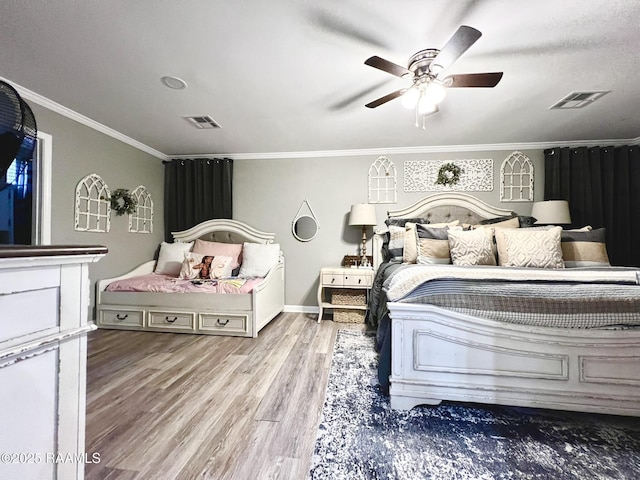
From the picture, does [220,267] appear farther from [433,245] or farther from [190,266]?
[433,245]

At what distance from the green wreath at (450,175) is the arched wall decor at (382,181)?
0.59 meters

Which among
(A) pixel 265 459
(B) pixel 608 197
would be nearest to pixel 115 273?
(A) pixel 265 459

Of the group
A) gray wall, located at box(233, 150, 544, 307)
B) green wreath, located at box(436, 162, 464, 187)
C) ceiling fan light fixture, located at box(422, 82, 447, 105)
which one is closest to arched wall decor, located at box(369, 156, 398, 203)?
gray wall, located at box(233, 150, 544, 307)

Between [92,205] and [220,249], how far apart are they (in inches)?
56.3

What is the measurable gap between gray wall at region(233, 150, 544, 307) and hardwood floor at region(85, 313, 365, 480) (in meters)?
1.34

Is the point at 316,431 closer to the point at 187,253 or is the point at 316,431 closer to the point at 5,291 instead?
the point at 5,291

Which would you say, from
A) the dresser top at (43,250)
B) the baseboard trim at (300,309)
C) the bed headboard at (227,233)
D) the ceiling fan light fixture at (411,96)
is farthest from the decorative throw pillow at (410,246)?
the dresser top at (43,250)

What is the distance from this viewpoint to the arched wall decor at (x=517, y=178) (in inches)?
143

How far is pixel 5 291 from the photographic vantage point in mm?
606

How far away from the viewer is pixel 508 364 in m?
1.56

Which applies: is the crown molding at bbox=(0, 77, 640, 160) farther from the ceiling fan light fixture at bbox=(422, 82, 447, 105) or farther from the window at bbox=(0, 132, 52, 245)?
the ceiling fan light fixture at bbox=(422, 82, 447, 105)

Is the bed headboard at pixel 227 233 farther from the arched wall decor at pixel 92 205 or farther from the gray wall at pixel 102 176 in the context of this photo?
the arched wall decor at pixel 92 205

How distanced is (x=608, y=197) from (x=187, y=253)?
5.19 meters

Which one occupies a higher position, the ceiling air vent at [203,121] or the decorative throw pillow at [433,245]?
the ceiling air vent at [203,121]
